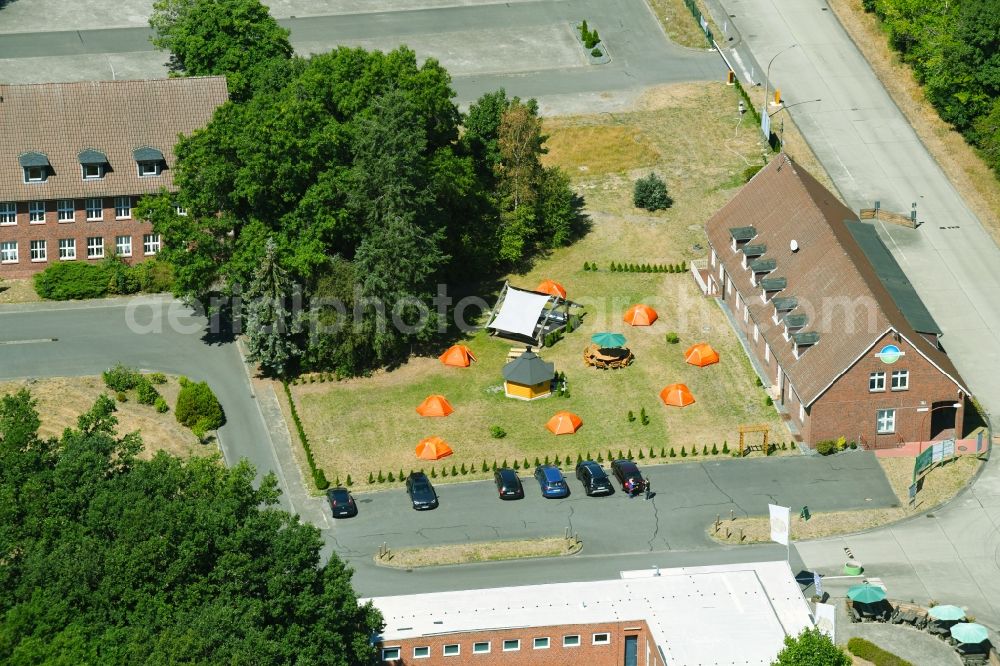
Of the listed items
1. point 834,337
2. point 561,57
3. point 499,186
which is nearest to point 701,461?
point 834,337

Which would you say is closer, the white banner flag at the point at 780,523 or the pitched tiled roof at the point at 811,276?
the white banner flag at the point at 780,523

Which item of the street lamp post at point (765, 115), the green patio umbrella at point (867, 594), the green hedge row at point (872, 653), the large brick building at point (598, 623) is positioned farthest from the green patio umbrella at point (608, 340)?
the street lamp post at point (765, 115)

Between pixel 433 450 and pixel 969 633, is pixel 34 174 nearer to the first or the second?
pixel 433 450

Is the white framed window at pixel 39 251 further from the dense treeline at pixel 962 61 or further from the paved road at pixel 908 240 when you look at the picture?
the dense treeline at pixel 962 61

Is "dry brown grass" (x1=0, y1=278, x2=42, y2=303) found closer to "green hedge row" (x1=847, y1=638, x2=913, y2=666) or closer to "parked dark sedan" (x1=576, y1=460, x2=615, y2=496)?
"parked dark sedan" (x1=576, y1=460, x2=615, y2=496)

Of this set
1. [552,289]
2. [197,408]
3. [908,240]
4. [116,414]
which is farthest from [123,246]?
[908,240]
